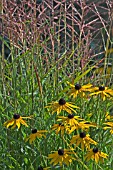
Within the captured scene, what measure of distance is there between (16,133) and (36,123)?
0.44 ft

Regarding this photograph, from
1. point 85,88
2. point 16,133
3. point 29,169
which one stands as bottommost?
point 29,169

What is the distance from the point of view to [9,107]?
2.79 metres

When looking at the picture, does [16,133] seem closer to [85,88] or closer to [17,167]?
[17,167]

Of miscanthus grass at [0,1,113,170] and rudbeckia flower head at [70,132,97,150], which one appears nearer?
rudbeckia flower head at [70,132,97,150]

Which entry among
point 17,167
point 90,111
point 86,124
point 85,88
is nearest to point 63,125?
point 86,124

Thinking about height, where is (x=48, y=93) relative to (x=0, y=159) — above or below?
above

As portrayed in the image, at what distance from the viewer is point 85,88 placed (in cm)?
248

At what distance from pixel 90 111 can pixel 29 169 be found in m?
0.54

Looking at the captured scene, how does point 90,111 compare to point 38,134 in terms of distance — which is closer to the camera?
point 38,134

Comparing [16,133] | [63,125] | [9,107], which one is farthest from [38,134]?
[9,107]

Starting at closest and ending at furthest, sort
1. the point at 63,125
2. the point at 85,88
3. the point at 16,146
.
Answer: the point at 63,125 → the point at 85,88 → the point at 16,146

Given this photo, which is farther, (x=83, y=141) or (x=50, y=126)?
(x=50, y=126)

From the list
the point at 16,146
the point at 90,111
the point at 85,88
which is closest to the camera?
the point at 85,88

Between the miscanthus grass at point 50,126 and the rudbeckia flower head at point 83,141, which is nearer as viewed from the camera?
the rudbeckia flower head at point 83,141
